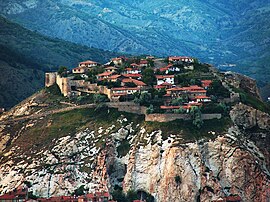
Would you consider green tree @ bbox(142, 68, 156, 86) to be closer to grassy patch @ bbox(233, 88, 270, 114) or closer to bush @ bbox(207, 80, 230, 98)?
bush @ bbox(207, 80, 230, 98)

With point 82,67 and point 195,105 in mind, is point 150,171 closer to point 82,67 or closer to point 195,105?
point 195,105

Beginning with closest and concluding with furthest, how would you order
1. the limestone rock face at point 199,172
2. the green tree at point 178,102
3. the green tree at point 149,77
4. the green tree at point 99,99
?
the limestone rock face at point 199,172 → the green tree at point 178,102 → the green tree at point 99,99 → the green tree at point 149,77

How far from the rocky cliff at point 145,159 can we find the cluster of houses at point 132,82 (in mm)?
7652

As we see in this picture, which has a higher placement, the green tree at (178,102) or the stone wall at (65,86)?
the stone wall at (65,86)

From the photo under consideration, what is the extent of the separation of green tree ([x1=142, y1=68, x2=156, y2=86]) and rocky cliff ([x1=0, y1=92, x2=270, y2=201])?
14.8 meters

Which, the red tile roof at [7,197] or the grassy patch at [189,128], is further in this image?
the grassy patch at [189,128]

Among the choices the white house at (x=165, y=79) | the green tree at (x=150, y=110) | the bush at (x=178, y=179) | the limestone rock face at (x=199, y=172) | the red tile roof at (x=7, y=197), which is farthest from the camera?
the white house at (x=165, y=79)

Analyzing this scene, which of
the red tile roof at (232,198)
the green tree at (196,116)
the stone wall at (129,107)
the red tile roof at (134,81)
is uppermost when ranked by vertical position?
the red tile roof at (134,81)

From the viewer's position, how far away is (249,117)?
4350 inches

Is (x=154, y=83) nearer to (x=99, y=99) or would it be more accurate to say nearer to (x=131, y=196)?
(x=99, y=99)

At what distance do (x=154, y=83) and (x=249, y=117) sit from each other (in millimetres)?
21764

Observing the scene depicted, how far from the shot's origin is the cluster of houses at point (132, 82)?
116 metres

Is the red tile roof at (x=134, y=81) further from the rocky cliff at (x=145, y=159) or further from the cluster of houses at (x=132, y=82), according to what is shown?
the rocky cliff at (x=145, y=159)

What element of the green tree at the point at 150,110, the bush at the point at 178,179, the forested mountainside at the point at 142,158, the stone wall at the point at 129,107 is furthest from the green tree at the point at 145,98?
the bush at the point at 178,179
